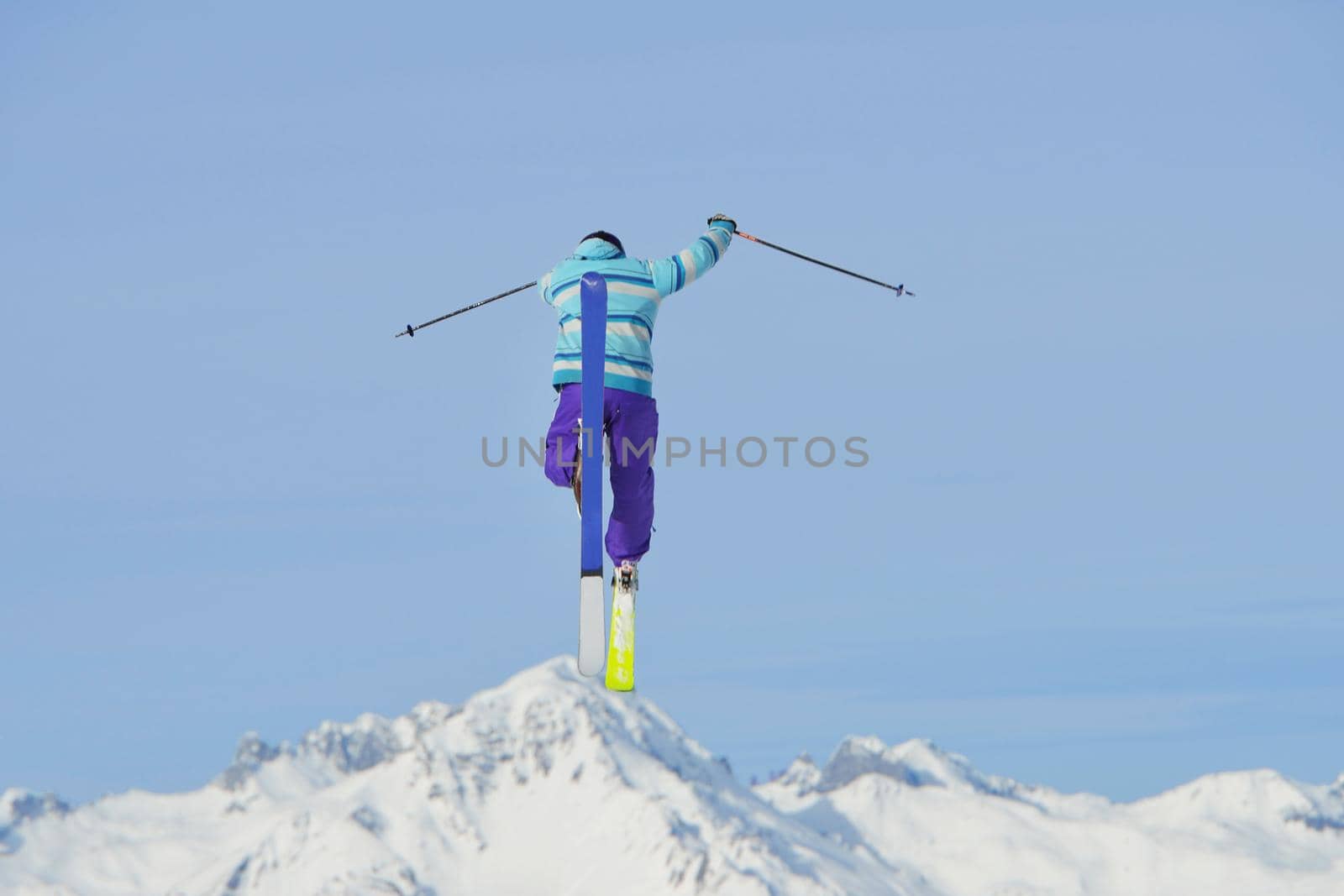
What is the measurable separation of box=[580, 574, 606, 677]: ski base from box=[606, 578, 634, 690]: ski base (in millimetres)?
369

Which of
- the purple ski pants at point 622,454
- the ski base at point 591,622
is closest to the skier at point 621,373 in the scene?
the purple ski pants at point 622,454

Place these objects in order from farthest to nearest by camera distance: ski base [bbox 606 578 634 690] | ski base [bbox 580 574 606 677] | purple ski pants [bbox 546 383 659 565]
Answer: ski base [bbox 606 578 634 690], purple ski pants [bbox 546 383 659 565], ski base [bbox 580 574 606 677]

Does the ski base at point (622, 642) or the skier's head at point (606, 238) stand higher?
the skier's head at point (606, 238)

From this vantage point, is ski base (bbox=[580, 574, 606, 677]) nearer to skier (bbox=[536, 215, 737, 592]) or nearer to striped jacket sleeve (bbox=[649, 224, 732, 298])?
skier (bbox=[536, 215, 737, 592])

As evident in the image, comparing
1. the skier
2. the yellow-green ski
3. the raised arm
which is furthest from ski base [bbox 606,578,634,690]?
the raised arm

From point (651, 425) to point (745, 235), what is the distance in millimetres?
2437

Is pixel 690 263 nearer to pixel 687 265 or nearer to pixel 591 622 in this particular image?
pixel 687 265

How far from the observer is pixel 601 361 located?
55.8ft

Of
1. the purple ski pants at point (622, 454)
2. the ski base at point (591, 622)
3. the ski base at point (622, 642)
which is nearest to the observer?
the ski base at point (591, 622)

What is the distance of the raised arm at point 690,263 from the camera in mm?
17484

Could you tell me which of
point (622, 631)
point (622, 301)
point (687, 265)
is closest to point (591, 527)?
point (622, 631)

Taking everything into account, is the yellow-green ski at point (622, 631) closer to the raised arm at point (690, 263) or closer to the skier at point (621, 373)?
the skier at point (621, 373)

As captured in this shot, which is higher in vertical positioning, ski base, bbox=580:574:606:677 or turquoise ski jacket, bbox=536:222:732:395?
turquoise ski jacket, bbox=536:222:732:395

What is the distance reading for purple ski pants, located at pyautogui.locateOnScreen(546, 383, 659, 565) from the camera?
17.1m
